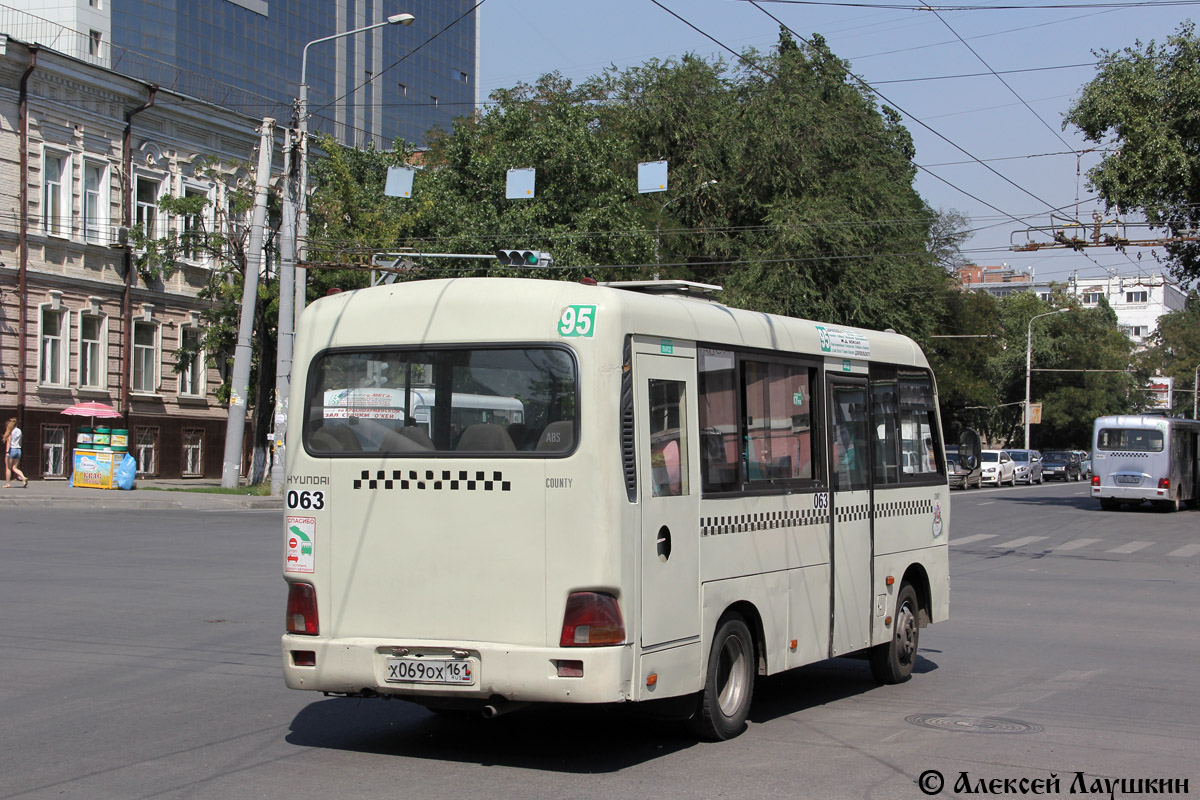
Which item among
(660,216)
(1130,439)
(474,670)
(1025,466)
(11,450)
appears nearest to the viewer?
(474,670)

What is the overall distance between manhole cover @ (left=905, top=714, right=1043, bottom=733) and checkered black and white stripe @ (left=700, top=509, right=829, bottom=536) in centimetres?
142

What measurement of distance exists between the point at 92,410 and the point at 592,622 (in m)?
32.2

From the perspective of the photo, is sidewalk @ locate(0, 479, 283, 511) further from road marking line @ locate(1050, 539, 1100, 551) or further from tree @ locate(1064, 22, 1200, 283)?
tree @ locate(1064, 22, 1200, 283)

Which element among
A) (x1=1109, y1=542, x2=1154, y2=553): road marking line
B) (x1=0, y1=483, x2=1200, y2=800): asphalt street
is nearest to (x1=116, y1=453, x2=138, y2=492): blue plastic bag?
(x1=0, y1=483, x2=1200, y2=800): asphalt street

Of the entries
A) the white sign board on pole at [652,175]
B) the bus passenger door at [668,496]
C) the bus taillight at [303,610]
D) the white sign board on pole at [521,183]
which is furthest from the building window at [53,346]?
the bus passenger door at [668,496]

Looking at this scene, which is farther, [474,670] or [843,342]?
[843,342]

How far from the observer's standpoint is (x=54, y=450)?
119 feet

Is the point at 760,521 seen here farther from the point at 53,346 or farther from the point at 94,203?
the point at 94,203

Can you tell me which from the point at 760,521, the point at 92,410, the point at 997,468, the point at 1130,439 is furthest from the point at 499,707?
the point at 997,468

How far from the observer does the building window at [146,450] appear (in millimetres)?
40062

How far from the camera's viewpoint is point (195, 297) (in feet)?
138

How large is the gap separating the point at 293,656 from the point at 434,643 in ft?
2.84

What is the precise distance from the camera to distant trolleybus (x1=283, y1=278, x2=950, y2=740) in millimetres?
6453

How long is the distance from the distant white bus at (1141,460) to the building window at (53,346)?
30638mm
